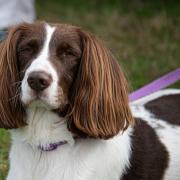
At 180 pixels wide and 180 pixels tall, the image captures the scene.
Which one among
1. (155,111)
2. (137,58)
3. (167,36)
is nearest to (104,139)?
(155,111)

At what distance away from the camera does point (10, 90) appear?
15.4ft

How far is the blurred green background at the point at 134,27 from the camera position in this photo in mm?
9508

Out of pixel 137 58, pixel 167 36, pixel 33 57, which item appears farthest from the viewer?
pixel 167 36

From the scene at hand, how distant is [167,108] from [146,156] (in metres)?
0.67

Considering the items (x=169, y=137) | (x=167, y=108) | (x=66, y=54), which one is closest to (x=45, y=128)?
(x=66, y=54)

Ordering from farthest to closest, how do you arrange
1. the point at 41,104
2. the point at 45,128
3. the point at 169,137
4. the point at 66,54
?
the point at 169,137 → the point at 45,128 → the point at 66,54 → the point at 41,104

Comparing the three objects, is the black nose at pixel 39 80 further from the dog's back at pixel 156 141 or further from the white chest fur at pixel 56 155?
the dog's back at pixel 156 141

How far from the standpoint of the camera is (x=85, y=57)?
15.3 feet

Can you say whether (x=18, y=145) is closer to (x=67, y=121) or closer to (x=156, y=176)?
(x=67, y=121)

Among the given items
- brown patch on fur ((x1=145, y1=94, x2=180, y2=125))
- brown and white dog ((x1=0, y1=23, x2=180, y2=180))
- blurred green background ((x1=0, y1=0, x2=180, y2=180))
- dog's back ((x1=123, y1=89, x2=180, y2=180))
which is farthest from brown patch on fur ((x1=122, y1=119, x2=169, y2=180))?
blurred green background ((x1=0, y1=0, x2=180, y2=180))

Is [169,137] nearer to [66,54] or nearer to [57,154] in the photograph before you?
[57,154]

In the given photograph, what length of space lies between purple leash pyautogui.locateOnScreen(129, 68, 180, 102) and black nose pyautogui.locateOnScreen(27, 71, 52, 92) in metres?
1.95

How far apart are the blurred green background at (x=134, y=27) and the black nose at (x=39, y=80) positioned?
13.7 feet

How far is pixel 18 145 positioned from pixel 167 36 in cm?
621
